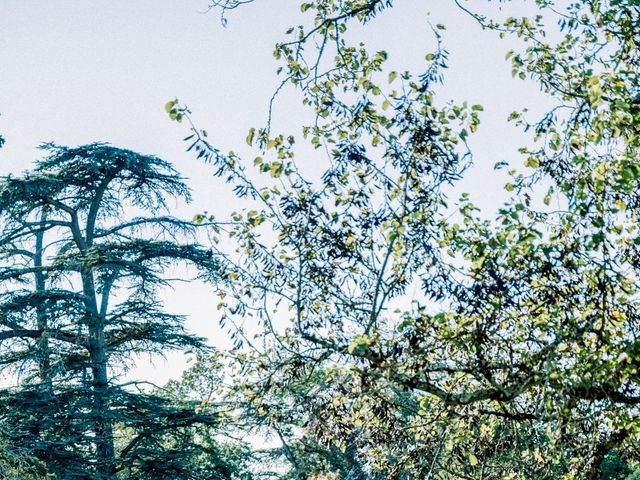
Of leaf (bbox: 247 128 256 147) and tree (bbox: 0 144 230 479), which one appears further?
tree (bbox: 0 144 230 479)

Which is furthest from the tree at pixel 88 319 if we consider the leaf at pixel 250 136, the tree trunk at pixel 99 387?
the leaf at pixel 250 136

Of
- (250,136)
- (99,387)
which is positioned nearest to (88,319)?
Result: (99,387)

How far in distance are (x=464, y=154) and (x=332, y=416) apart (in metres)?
2.78

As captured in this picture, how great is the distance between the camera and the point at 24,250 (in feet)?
64.8

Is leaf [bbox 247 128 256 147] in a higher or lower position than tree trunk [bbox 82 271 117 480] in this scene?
lower

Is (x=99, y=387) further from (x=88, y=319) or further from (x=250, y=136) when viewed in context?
(x=250, y=136)

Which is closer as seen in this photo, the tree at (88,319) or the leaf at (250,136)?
the leaf at (250,136)

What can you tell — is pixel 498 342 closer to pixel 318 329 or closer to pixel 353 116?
pixel 318 329

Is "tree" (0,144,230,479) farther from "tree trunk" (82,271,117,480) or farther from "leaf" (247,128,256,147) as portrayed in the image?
"leaf" (247,128,256,147)

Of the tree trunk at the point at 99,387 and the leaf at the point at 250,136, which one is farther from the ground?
the tree trunk at the point at 99,387

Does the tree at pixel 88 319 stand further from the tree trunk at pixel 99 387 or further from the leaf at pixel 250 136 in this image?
the leaf at pixel 250 136

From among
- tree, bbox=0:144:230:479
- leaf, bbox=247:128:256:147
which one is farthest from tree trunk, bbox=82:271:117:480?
leaf, bbox=247:128:256:147

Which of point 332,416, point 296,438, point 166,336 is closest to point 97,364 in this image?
point 166,336

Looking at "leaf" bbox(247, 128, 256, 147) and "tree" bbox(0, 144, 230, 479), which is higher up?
"tree" bbox(0, 144, 230, 479)
